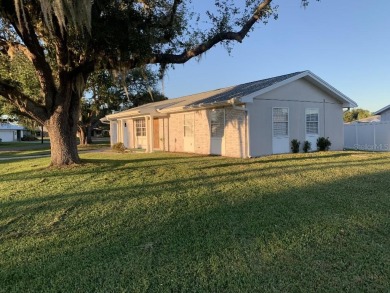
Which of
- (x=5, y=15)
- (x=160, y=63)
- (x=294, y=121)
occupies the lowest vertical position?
(x=294, y=121)

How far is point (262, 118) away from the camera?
1475cm

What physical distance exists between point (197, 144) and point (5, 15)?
10464 mm

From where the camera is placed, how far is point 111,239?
4793mm

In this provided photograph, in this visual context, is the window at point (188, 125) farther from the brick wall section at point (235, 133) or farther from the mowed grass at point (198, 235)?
the mowed grass at point (198, 235)

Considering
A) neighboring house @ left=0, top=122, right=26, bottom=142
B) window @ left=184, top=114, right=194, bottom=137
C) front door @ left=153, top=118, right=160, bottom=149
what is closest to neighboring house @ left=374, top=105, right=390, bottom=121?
window @ left=184, top=114, right=194, bottom=137

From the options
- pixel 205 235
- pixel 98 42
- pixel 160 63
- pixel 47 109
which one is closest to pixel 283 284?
pixel 205 235

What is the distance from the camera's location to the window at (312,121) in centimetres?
1648

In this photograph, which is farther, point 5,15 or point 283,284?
point 5,15

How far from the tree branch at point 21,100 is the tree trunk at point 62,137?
1.21 ft

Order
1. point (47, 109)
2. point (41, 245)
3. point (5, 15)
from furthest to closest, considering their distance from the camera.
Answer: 1. point (47, 109)
2. point (5, 15)
3. point (41, 245)

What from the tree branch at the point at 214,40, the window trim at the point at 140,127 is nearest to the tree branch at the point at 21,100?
the tree branch at the point at 214,40

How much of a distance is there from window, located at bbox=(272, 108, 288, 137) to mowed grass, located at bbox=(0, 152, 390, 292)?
21.5 ft

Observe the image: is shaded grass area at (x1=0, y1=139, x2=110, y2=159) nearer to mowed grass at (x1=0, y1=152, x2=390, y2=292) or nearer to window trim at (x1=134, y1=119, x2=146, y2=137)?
window trim at (x1=134, y1=119, x2=146, y2=137)

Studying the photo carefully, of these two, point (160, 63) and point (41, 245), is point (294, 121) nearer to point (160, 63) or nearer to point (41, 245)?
point (160, 63)
